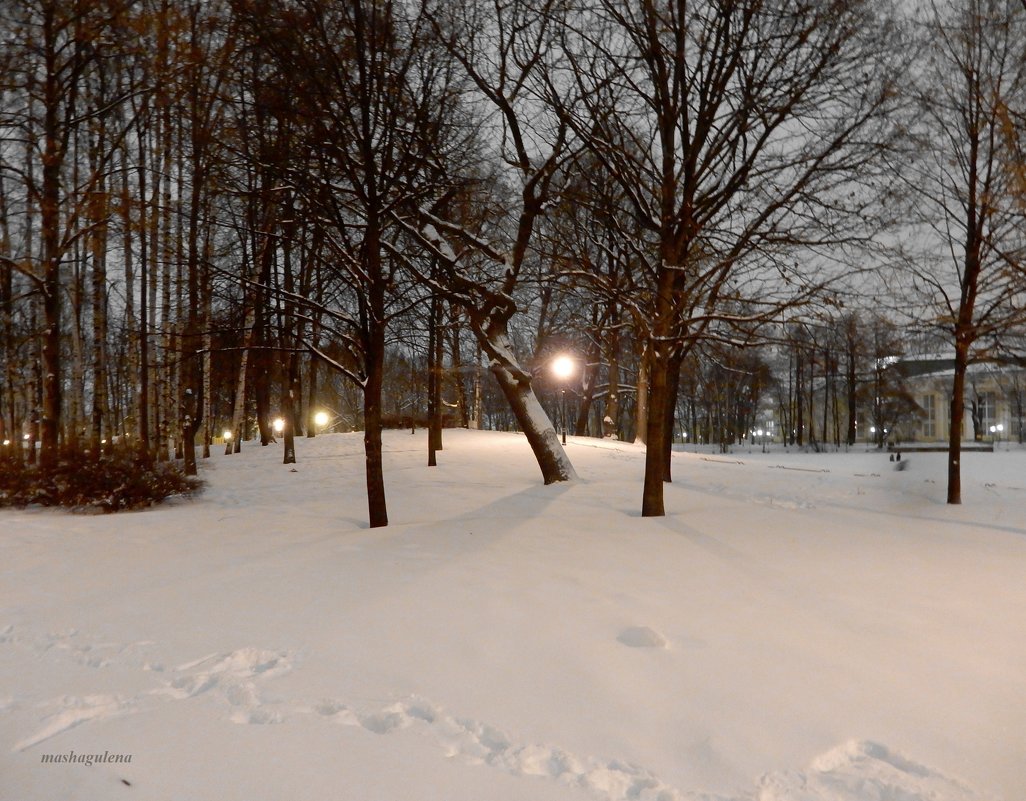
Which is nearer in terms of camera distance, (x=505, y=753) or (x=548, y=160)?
(x=505, y=753)

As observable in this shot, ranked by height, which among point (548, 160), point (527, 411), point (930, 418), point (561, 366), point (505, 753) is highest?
point (548, 160)

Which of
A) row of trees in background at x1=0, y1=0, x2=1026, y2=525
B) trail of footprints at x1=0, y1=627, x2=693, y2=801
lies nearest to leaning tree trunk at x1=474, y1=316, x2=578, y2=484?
row of trees in background at x1=0, y1=0, x2=1026, y2=525

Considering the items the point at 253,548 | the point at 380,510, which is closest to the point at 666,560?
the point at 380,510

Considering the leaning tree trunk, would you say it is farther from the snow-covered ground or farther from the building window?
the building window

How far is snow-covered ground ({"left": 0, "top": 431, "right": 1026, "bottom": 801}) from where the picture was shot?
2832mm

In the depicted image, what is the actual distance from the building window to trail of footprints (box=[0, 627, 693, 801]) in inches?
2967

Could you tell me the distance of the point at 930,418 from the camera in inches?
2662

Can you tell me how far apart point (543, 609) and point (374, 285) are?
204 inches

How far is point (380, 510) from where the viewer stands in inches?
336

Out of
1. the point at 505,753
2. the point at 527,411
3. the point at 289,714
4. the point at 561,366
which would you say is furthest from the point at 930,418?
the point at 289,714

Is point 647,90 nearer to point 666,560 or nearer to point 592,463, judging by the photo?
point 666,560

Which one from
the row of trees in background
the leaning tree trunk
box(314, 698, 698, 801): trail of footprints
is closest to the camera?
box(314, 698, 698, 801): trail of footprints

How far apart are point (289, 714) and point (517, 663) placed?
1383 millimetres

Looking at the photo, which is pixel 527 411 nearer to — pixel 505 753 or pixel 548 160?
pixel 548 160
